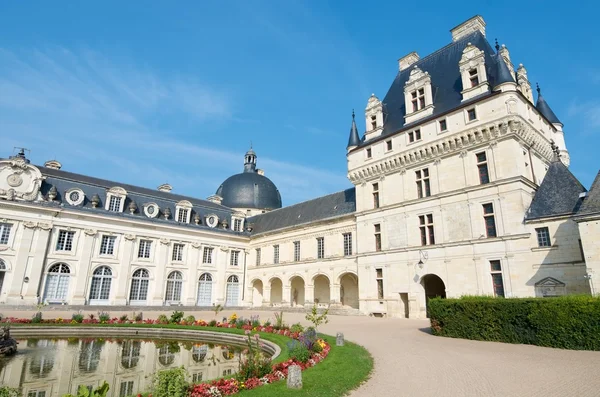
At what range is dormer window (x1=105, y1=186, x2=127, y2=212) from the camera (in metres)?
31.1

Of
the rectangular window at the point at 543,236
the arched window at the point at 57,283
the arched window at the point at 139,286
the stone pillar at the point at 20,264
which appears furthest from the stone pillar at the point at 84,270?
the rectangular window at the point at 543,236

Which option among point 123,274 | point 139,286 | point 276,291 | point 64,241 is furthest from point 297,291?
point 64,241

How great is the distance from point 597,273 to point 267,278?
89.4 ft

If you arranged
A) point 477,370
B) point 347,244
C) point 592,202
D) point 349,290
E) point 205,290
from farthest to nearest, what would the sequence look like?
point 205,290
point 349,290
point 347,244
point 592,202
point 477,370

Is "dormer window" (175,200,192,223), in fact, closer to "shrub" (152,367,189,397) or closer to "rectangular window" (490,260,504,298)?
"rectangular window" (490,260,504,298)

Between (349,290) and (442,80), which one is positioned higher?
(442,80)

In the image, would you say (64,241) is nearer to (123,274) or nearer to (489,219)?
(123,274)

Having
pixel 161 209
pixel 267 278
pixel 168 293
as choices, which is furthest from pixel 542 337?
pixel 161 209

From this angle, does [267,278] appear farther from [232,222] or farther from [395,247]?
[395,247]

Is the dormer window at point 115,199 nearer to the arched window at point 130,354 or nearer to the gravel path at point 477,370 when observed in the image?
the arched window at point 130,354

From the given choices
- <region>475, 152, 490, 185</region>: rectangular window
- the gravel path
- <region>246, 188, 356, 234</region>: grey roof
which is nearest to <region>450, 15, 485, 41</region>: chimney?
<region>475, 152, 490, 185</region>: rectangular window

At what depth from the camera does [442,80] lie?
25531mm

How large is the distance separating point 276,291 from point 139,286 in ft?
44.5

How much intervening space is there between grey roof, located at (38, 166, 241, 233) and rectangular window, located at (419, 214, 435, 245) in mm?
21676
